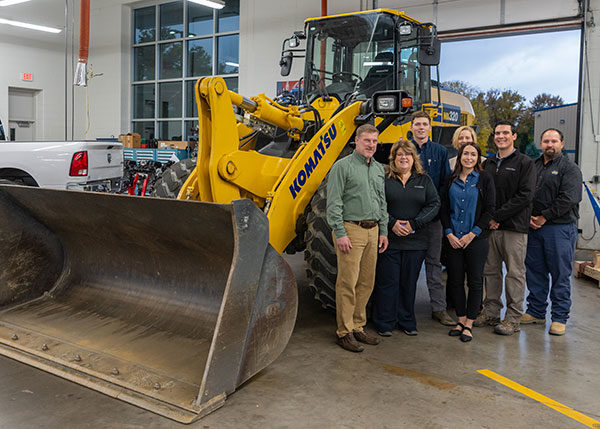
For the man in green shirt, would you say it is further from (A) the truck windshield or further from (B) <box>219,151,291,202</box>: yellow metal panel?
(A) the truck windshield

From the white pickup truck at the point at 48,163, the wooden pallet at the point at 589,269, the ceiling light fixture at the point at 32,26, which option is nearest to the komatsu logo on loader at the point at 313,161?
the wooden pallet at the point at 589,269

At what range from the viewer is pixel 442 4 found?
1088 centimetres

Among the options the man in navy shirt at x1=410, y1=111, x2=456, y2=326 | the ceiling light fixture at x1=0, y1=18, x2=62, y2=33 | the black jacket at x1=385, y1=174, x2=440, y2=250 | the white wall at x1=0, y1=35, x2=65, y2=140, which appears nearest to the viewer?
the black jacket at x1=385, y1=174, x2=440, y2=250

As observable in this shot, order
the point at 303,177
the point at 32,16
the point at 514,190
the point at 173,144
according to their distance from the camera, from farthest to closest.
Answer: the point at 32,16 < the point at 173,144 < the point at 514,190 < the point at 303,177

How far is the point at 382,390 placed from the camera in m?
3.45

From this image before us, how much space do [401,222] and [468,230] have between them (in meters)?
0.58

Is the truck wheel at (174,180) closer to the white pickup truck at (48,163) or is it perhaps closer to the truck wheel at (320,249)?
the truck wheel at (320,249)

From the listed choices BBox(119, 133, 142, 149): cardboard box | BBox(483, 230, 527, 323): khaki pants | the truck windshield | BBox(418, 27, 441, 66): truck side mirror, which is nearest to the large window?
BBox(119, 133, 142, 149): cardboard box

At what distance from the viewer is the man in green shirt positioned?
13.5 feet

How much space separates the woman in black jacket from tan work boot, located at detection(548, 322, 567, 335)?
0.75 metres

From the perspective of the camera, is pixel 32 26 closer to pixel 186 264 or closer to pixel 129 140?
pixel 129 140

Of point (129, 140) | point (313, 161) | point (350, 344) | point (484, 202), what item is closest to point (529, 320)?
point (484, 202)

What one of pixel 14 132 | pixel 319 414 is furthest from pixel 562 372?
pixel 14 132

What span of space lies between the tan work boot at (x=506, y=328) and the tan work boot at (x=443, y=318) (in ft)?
1.27
